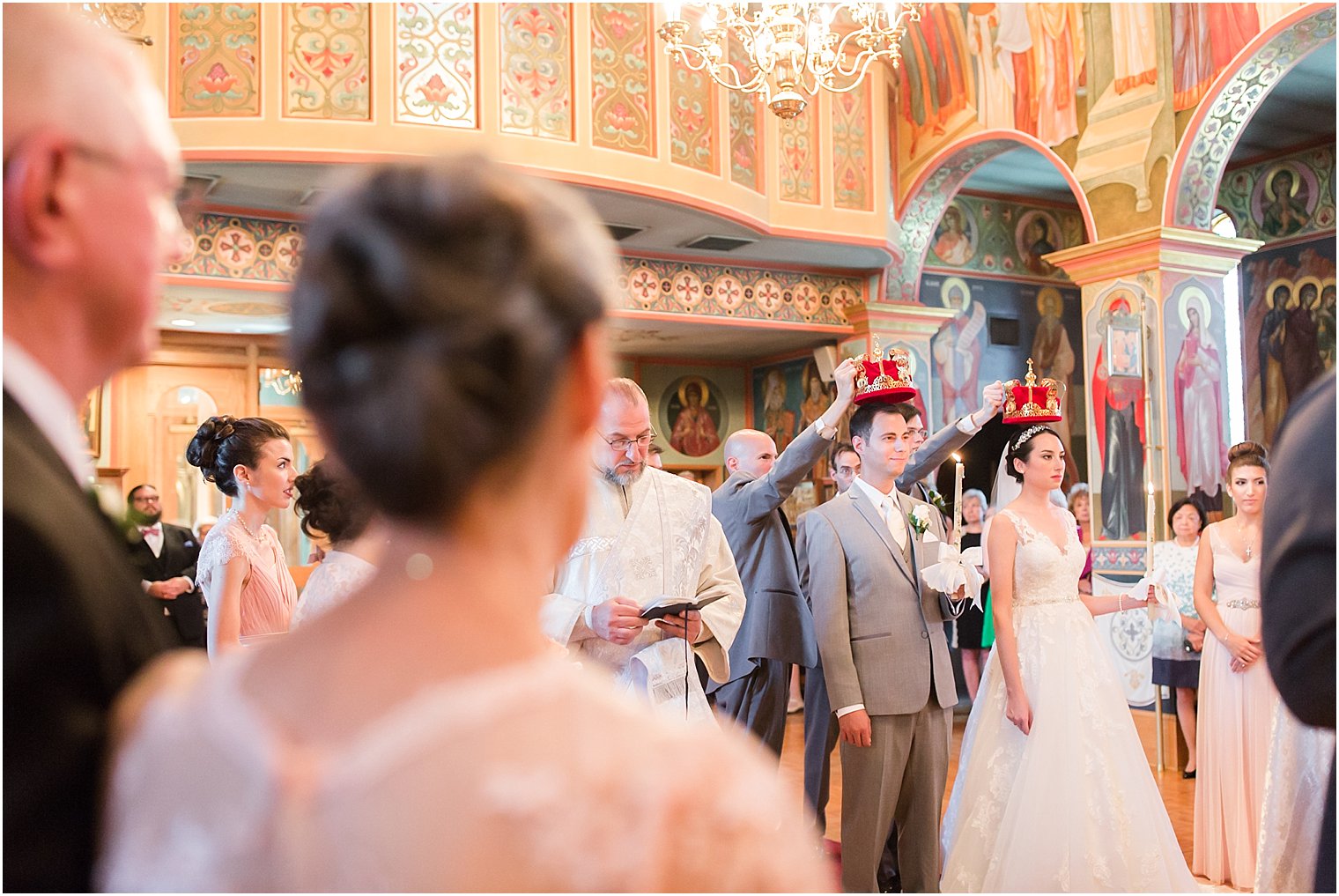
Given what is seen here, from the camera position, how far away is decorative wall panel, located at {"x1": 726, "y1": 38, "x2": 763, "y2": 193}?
1101 cm

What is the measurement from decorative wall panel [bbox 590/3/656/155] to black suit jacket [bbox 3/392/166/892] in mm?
9214

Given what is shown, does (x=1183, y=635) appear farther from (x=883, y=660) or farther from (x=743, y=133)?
(x=743, y=133)

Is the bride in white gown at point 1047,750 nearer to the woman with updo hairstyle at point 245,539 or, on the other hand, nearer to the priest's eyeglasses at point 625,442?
the priest's eyeglasses at point 625,442

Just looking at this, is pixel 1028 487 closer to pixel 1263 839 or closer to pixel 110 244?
pixel 1263 839

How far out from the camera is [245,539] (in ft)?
14.3

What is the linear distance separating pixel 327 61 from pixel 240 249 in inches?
81.2

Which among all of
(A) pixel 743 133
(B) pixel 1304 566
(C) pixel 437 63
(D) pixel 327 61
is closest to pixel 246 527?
(B) pixel 1304 566

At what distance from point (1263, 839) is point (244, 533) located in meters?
4.42

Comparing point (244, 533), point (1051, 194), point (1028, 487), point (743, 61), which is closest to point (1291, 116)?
point (1051, 194)

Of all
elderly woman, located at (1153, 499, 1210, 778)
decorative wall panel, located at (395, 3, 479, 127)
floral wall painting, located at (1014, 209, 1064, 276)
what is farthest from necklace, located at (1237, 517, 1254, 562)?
floral wall painting, located at (1014, 209, 1064, 276)

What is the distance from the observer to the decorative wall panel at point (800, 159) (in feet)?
38.3

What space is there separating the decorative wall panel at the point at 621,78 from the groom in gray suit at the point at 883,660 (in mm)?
5593

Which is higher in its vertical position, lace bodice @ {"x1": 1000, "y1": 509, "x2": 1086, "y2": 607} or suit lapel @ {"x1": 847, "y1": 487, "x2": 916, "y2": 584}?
suit lapel @ {"x1": 847, "y1": 487, "x2": 916, "y2": 584}

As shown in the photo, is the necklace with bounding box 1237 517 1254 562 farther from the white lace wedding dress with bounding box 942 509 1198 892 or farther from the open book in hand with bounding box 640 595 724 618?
the open book in hand with bounding box 640 595 724 618
